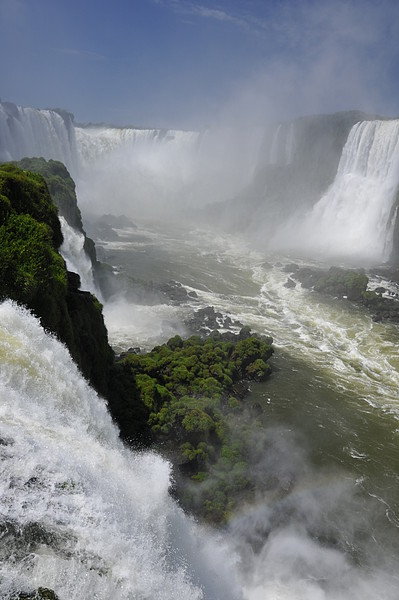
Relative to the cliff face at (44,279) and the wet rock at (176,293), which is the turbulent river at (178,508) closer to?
the cliff face at (44,279)

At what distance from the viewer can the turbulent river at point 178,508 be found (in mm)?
6023


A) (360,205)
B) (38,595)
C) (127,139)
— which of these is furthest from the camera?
(127,139)

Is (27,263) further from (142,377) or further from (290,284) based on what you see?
(290,284)

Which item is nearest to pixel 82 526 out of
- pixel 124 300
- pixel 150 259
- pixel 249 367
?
pixel 249 367

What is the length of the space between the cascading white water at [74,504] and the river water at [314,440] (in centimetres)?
207

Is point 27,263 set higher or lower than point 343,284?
higher

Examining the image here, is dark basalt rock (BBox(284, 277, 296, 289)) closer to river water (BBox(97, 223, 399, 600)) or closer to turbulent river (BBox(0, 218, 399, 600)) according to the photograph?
river water (BBox(97, 223, 399, 600))

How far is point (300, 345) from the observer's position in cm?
2361

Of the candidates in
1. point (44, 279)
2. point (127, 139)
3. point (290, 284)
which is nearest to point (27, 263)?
point (44, 279)

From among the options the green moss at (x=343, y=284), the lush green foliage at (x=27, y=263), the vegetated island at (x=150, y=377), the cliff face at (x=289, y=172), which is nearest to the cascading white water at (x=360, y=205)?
the cliff face at (x=289, y=172)

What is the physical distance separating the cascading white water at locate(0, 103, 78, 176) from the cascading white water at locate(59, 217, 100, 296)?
3378 cm

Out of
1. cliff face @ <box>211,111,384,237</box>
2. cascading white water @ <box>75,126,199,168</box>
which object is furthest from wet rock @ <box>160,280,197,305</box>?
cascading white water @ <box>75,126,199,168</box>

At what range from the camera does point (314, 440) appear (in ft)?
51.6

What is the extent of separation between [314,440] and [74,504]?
11553mm
